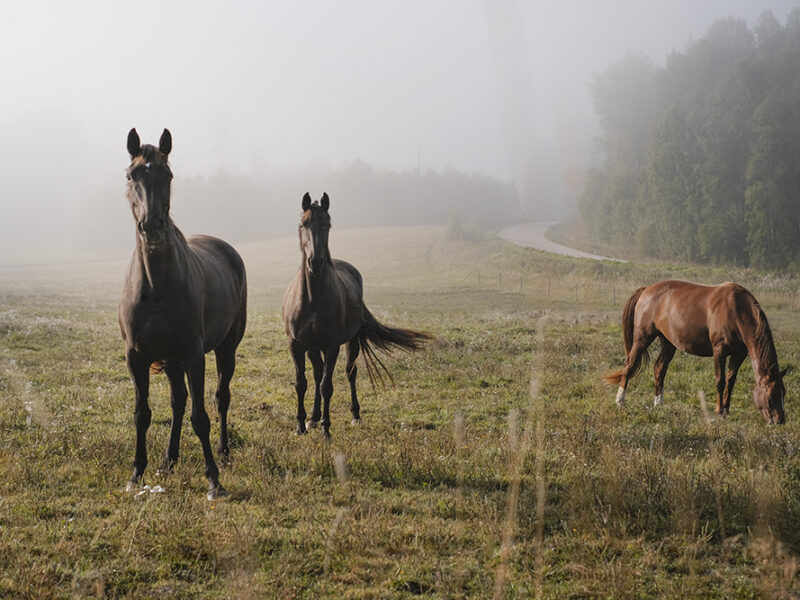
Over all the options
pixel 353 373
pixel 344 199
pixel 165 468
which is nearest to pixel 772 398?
pixel 353 373

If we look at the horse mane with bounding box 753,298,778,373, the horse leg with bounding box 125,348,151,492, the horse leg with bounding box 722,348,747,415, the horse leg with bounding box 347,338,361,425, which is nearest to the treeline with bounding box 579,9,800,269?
the horse leg with bounding box 722,348,747,415

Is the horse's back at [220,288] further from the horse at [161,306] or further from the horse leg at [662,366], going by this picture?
the horse leg at [662,366]

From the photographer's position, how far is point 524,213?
134250mm

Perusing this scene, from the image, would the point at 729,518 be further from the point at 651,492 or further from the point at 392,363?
the point at 392,363

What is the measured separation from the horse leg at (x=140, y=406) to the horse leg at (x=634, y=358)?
24.8ft

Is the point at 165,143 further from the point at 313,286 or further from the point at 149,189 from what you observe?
the point at 313,286

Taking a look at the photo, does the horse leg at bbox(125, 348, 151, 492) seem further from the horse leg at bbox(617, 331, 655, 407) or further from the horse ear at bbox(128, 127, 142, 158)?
the horse leg at bbox(617, 331, 655, 407)

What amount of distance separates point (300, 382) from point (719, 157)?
43.3m

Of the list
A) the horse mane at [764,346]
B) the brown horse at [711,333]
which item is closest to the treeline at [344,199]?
the brown horse at [711,333]

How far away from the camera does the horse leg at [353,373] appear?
874cm

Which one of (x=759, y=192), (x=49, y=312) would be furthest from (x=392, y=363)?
(x=759, y=192)

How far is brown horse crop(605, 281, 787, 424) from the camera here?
794 cm

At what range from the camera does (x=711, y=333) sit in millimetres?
9062

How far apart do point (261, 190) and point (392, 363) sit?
341 ft
